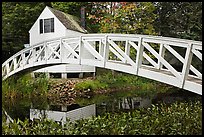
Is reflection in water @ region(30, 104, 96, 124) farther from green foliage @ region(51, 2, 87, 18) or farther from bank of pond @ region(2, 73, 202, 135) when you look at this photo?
green foliage @ region(51, 2, 87, 18)

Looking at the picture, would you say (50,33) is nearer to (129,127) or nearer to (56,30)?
(56,30)

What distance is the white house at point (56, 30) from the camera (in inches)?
581

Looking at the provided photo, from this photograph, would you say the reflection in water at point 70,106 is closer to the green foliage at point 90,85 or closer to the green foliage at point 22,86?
the green foliage at point 22,86

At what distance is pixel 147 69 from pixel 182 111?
66.2 inches

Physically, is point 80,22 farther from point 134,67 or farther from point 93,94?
point 134,67

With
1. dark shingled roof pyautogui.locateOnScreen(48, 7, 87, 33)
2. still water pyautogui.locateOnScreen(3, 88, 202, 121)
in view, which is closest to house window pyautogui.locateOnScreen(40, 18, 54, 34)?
dark shingled roof pyautogui.locateOnScreen(48, 7, 87, 33)

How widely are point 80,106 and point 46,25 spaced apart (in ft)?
19.8

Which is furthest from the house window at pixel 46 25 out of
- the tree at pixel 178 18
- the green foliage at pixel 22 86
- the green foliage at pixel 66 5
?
the tree at pixel 178 18

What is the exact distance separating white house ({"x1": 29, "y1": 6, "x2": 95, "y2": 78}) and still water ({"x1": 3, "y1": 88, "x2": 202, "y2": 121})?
282cm

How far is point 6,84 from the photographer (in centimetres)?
1127

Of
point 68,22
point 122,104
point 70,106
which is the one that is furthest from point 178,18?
point 70,106

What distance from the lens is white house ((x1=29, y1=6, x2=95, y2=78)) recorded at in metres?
14.8

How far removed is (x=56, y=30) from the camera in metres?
14.9

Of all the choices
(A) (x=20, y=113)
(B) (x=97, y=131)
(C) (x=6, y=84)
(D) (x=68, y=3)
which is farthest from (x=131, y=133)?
(D) (x=68, y=3)
